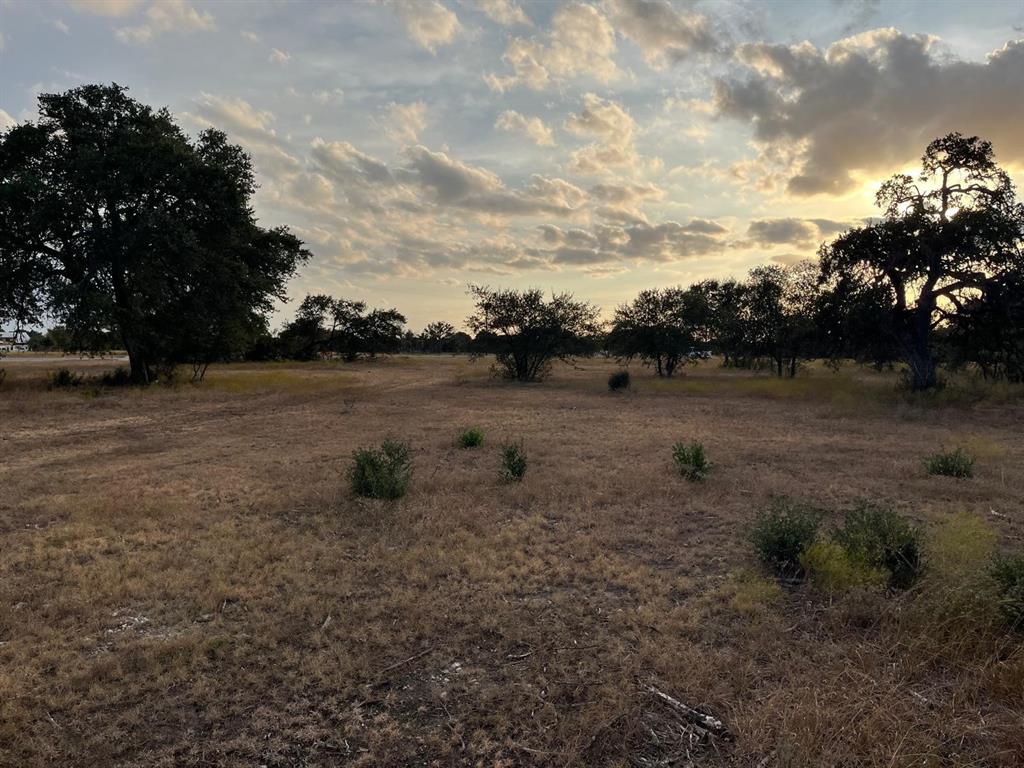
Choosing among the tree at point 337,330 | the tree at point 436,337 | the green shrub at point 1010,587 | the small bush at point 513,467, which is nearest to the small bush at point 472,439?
the small bush at point 513,467

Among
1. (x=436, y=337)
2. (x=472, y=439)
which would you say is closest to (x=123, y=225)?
(x=472, y=439)

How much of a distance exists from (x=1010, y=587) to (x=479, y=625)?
166 inches

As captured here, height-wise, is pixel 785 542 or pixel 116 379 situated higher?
pixel 116 379

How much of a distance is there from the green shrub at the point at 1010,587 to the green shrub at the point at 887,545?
70cm

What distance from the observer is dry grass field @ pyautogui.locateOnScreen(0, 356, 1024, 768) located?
3.24m

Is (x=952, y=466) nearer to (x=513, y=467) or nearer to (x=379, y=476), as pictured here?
(x=513, y=467)

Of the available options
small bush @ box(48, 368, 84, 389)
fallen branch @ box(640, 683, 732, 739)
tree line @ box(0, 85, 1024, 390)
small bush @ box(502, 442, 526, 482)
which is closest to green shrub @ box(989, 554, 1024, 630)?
fallen branch @ box(640, 683, 732, 739)

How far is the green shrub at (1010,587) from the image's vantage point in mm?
4008

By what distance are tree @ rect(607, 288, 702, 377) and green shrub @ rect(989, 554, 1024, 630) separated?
111ft

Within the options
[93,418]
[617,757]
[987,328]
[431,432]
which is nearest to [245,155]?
[93,418]

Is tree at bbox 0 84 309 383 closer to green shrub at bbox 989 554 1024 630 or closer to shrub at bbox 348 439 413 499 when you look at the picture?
shrub at bbox 348 439 413 499

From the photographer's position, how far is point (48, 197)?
21.7 metres

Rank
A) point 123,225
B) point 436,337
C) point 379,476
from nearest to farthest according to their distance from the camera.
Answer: point 379,476 < point 123,225 < point 436,337

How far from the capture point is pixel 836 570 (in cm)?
513
